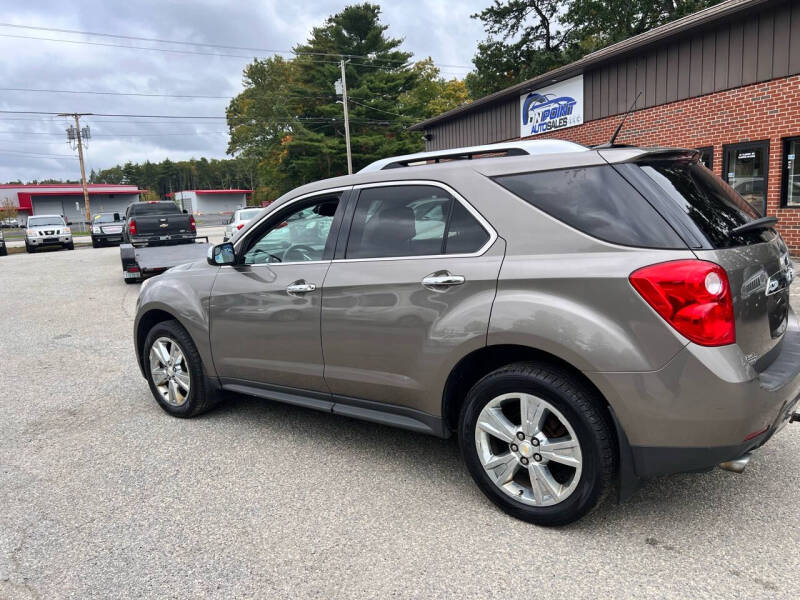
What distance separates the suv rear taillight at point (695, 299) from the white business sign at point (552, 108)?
14327 mm

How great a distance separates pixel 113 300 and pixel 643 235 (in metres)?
10.5

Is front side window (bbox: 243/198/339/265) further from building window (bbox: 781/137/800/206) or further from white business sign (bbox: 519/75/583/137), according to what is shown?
white business sign (bbox: 519/75/583/137)

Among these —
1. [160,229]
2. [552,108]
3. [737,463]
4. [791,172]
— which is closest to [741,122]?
[791,172]

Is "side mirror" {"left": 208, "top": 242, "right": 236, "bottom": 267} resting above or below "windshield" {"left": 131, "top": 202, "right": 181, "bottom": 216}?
below

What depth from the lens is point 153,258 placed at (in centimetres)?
1116

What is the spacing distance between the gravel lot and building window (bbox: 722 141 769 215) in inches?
367

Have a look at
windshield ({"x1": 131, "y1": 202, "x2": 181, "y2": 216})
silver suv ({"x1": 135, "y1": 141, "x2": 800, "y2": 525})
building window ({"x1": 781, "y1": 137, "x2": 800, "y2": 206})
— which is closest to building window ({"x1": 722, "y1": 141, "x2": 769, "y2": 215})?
building window ({"x1": 781, "y1": 137, "x2": 800, "y2": 206})

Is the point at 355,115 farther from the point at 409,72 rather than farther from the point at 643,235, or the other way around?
the point at 643,235

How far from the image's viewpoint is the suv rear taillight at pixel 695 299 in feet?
7.79

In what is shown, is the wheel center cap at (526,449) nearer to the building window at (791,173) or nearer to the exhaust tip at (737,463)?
the exhaust tip at (737,463)

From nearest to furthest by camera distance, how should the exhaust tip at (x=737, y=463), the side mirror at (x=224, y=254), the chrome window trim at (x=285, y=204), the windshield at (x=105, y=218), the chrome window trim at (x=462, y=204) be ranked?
1. the exhaust tip at (x=737, y=463)
2. the chrome window trim at (x=462, y=204)
3. the chrome window trim at (x=285, y=204)
4. the side mirror at (x=224, y=254)
5. the windshield at (x=105, y=218)

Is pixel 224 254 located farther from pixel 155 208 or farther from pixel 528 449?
pixel 155 208

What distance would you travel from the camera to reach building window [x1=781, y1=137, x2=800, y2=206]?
10945 mm

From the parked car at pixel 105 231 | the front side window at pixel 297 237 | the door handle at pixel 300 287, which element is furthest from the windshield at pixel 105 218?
the door handle at pixel 300 287
